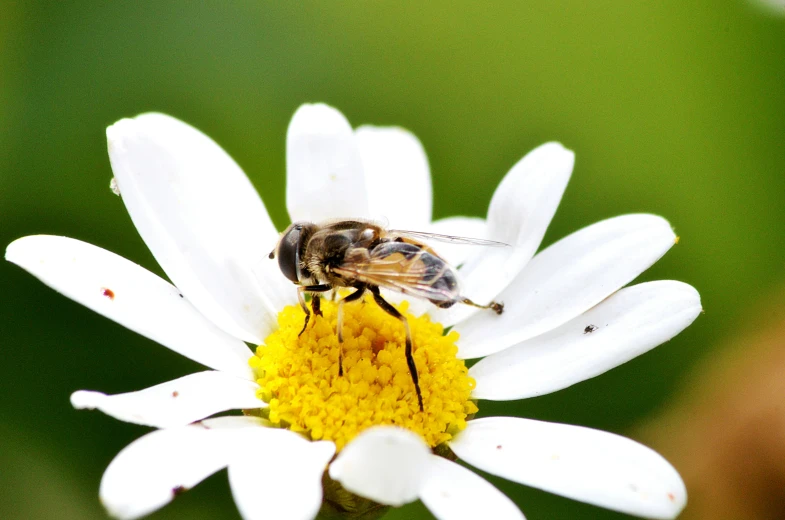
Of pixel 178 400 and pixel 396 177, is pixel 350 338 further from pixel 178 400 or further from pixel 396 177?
pixel 396 177

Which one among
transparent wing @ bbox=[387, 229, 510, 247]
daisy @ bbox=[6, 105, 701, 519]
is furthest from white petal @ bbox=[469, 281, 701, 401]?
transparent wing @ bbox=[387, 229, 510, 247]

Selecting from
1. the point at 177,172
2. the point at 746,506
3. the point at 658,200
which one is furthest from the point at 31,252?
the point at 658,200

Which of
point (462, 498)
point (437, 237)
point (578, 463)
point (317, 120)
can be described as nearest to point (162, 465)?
point (462, 498)

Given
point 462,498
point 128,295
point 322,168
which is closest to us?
point 462,498

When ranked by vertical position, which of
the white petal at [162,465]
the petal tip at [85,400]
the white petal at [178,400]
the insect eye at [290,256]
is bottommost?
the white petal at [162,465]

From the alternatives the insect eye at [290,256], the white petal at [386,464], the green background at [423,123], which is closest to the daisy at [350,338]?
the white petal at [386,464]

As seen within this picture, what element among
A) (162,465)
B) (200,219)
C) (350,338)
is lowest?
(162,465)

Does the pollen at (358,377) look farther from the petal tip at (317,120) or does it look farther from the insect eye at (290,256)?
the petal tip at (317,120)

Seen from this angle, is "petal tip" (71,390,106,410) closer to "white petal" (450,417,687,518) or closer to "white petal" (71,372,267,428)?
"white petal" (71,372,267,428)
